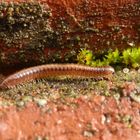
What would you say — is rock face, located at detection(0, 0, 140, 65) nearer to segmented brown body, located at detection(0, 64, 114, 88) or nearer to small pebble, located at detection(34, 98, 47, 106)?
segmented brown body, located at detection(0, 64, 114, 88)

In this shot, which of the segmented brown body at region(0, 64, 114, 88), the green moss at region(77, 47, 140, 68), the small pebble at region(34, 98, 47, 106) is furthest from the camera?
the green moss at region(77, 47, 140, 68)

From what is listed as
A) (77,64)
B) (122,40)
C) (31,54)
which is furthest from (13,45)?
(122,40)

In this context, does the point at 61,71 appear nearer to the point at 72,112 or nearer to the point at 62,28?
the point at 62,28

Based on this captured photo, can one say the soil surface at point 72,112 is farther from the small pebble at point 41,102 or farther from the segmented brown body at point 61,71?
the segmented brown body at point 61,71

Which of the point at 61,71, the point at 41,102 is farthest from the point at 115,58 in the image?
the point at 41,102

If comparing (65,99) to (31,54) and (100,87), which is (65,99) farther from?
(31,54)

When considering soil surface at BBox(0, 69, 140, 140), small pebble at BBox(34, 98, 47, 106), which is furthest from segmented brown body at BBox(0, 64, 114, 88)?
small pebble at BBox(34, 98, 47, 106)
